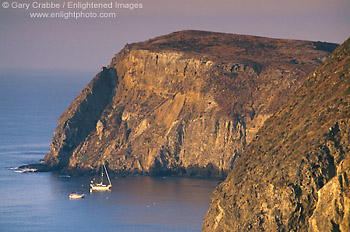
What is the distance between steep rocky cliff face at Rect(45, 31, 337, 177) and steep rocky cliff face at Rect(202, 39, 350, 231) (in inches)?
2433

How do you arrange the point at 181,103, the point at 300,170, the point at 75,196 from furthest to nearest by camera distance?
the point at 181,103
the point at 75,196
the point at 300,170

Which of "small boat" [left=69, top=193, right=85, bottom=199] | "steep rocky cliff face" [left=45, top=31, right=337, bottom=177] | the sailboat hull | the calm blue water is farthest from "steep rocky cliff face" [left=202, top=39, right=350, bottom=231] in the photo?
"steep rocky cliff face" [left=45, top=31, right=337, bottom=177]

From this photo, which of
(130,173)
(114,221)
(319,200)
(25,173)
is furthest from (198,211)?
(319,200)

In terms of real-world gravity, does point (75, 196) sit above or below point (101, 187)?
below

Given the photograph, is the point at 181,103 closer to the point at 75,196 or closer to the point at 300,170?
the point at 75,196

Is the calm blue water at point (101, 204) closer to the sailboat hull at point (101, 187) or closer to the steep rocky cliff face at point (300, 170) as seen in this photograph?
the sailboat hull at point (101, 187)

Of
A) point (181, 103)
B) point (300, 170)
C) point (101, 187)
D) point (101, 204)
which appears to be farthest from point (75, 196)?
point (300, 170)

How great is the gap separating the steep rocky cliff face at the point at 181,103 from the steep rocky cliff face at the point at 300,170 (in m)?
61.8

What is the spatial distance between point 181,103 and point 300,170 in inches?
3231

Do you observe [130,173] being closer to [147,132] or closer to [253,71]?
[147,132]

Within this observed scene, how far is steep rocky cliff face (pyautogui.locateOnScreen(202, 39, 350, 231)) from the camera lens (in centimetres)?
6331

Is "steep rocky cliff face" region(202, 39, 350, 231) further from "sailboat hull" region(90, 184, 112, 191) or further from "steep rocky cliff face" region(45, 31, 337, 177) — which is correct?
"steep rocky cliff face" region(45, 31, 337, 177)

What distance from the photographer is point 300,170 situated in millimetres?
66188

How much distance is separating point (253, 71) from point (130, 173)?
2399 centimetres
